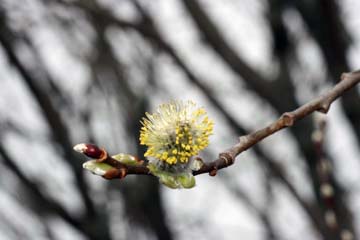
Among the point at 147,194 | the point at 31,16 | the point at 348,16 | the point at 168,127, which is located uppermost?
the point at 31,16

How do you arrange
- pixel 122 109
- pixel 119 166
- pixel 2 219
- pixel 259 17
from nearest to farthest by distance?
pixel 119 166 → pixel 259 17 → pixel 122 109 → pixel 2 219

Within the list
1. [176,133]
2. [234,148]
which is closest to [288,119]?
[234,148]

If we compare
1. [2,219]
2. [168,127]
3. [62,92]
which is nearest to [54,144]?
[62,92]

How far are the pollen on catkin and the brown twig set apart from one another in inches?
2.7

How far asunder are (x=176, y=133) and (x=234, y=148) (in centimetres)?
19

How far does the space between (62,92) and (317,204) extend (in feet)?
7.70

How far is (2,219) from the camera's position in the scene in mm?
6348

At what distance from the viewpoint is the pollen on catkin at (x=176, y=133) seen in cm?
168

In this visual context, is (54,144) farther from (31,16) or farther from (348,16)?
(348,16)

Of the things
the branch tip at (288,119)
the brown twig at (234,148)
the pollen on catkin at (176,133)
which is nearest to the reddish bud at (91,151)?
the brown twig at (234,148)

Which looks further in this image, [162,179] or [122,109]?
[122,109]

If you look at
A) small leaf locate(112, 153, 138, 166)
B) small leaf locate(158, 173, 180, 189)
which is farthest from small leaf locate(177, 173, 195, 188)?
small leaf locate(112, 153, 138, 166)

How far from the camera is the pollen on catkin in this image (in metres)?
1.68

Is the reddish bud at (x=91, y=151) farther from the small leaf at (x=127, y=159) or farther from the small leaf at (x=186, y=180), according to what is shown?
the small leaf at (x=186, y=180)
